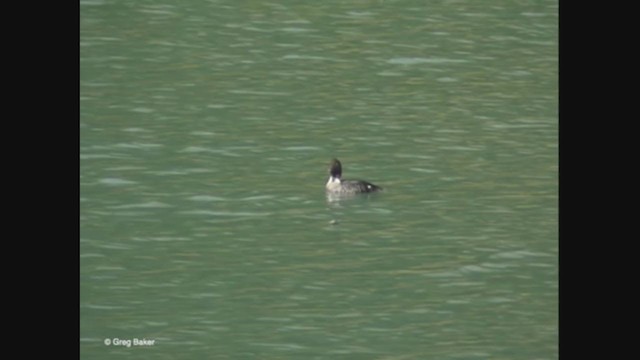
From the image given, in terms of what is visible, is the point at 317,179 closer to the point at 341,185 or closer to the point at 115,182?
the point at 341,185

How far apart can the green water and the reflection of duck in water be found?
0.15 meters

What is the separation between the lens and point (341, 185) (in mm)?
19141

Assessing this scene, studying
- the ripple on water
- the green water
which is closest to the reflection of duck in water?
the green water

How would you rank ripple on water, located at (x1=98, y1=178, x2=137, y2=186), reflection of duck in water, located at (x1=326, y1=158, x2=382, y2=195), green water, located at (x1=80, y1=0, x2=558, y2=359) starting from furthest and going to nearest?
ripple on water, located at (x1=98, y1=178, x2=137, y2=186) < reflection of duck in water, located at (x1=326, y1=158, x2=382, y2=195) < green water, located at (x1=80, y1=0, x2=558, y2=359)

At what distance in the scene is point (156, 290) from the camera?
15898 millimetres

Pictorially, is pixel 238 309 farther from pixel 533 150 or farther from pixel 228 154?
pixel 533 150

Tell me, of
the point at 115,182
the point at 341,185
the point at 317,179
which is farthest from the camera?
the point at 317,179

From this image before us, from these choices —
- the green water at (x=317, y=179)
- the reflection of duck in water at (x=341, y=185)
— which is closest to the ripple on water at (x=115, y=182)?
the green water at (x=317, y=179)

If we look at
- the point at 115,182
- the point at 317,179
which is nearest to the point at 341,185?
the point at 317,179

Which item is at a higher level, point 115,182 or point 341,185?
point 341,185

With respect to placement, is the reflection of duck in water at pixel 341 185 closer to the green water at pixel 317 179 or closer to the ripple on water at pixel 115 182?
the green water at pixel 317 179

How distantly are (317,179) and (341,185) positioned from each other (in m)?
0.59

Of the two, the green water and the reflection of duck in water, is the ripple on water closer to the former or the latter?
the green water

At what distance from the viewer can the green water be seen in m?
15.1
